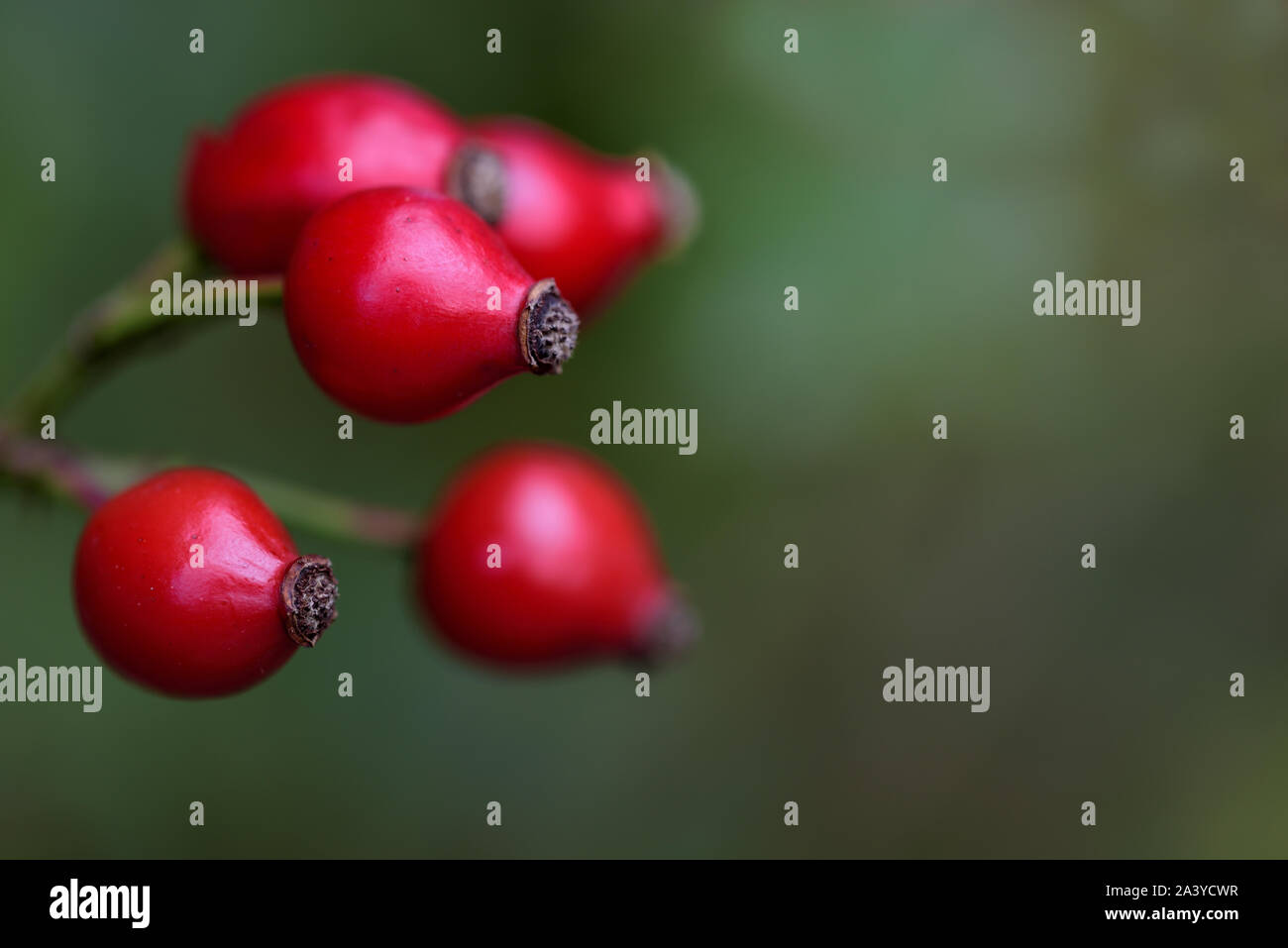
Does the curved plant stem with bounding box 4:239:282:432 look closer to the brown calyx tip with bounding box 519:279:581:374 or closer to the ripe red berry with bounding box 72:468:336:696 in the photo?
the ripe red berry with bounding box 72:468:336:696

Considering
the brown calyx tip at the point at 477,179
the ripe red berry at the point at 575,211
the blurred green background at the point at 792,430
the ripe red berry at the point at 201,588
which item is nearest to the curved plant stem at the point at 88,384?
the ripe red berry at the point at 201,588

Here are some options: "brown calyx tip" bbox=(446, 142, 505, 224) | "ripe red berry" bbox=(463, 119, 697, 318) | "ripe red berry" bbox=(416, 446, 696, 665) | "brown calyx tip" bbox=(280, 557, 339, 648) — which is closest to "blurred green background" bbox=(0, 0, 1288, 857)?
"ripe red berry" bbox=(416, 446, 696, 665)

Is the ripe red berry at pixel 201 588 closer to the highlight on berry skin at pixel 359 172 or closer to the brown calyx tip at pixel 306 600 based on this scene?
the brown calyx tip at pixel 306 600

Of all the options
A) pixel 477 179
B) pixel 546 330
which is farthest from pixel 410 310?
pixel 477 179

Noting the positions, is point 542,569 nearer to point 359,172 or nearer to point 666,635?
point 666,635
